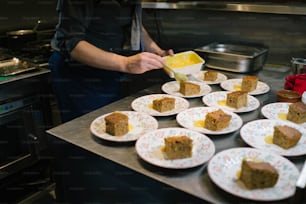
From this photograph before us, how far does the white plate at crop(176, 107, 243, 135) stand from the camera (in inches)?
37.2

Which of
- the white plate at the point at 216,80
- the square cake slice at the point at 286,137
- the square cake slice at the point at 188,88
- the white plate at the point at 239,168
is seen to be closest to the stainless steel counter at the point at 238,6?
the white plate at the point at 216,80

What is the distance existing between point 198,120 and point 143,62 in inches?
11.7

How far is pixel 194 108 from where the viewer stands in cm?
109

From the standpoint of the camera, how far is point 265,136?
0.91m

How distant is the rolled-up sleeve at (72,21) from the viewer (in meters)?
1.12

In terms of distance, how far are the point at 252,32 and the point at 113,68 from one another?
94 centimetres

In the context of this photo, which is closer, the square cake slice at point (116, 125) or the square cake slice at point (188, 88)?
the square cake slice at point (116, 125)

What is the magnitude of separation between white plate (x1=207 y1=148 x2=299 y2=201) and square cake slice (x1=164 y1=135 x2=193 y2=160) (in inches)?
2.7

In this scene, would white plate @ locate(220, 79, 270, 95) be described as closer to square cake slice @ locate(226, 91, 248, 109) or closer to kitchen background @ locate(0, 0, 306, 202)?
square cake slice @ locate(226, 91, 248, 109)

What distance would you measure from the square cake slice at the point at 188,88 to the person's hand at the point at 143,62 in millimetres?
137

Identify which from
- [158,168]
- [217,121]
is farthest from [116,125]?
[217,121]

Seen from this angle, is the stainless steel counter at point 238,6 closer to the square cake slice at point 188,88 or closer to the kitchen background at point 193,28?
the kitchen background at point 193,28

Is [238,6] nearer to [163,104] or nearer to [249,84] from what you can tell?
[249,84]

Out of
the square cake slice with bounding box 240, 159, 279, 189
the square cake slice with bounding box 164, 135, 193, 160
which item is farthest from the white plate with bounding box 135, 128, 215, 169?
the square cake slice with bounding box 240, 159, 279, 189
